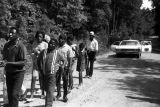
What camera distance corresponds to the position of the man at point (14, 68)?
6133mm

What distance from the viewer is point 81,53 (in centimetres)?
1067

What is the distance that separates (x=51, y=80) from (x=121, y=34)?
52111mm

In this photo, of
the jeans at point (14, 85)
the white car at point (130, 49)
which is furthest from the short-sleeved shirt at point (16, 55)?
the white car at point (130, 49)

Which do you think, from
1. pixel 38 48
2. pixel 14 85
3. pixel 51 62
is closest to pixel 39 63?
pixel 51 62

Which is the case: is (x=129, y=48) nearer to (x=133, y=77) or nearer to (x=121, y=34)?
(x=133, y=77)

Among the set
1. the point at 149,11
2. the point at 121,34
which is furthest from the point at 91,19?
the point at 149,11

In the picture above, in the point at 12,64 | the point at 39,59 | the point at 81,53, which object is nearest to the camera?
the point at 12,64

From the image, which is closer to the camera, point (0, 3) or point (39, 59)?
point (39, 59)

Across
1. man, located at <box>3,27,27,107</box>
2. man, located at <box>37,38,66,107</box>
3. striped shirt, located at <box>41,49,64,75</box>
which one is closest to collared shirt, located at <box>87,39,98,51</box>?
man, located at <box>37,38,66,107</box>

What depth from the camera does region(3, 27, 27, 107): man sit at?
241 inches

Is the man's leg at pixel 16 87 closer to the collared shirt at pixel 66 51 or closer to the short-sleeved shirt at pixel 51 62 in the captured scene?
the short-sleeved shirt at pixel 51 62

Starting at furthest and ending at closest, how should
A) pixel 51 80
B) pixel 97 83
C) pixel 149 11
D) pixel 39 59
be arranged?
pixel 149 11
pixel 97 83
pixel 39 59
pixel 51 80

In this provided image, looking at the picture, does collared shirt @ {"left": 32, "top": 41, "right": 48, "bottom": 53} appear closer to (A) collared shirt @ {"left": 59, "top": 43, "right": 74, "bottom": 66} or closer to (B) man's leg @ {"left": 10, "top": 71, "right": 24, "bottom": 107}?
(A) collared shirt @ {"left": 59, "top": 43, "right": 74, "bottom": 66}

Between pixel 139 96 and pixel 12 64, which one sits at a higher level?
pixel 12 64
